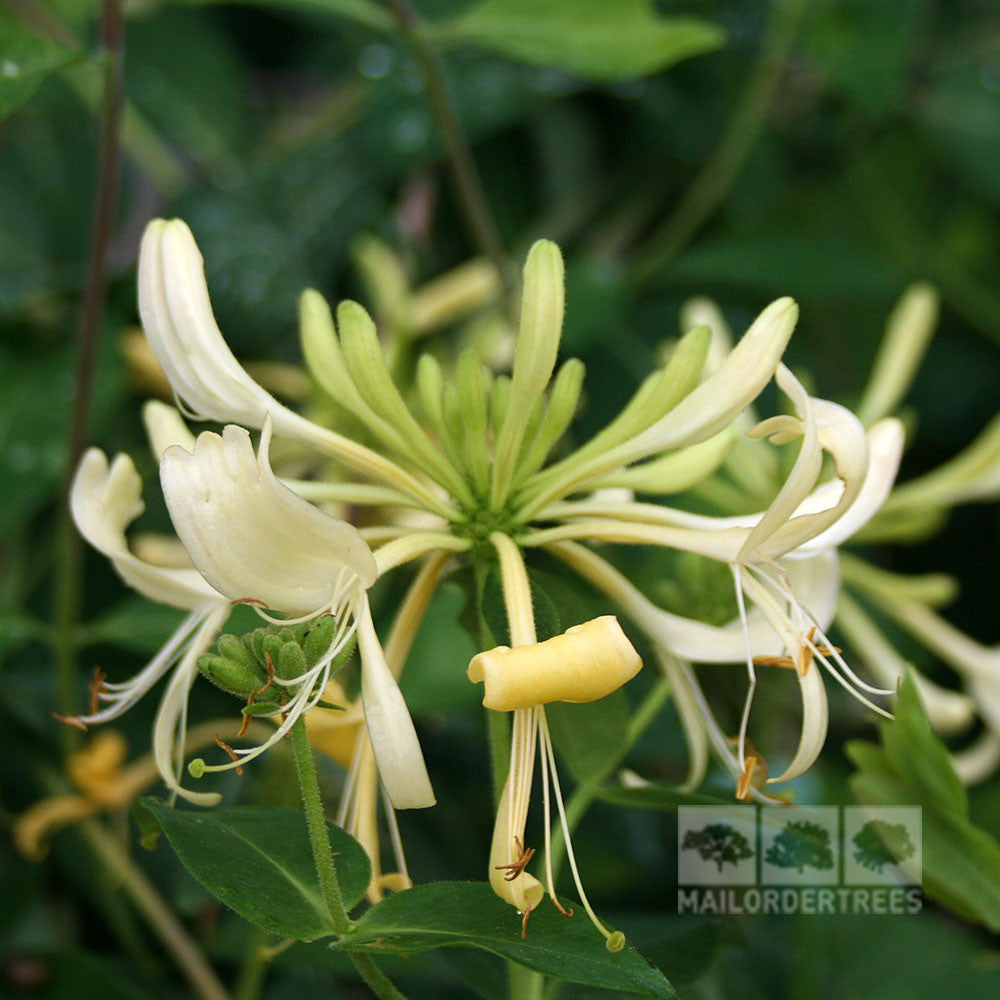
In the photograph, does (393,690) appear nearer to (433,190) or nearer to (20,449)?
(20,449)

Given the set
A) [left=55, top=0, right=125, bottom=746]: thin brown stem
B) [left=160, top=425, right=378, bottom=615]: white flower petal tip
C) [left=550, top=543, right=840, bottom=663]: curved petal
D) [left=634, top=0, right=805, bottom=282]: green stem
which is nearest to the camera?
[left=160, top=425, right=378, bottom=615]: white flower petal tip

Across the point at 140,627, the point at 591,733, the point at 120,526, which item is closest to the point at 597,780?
the point at 591,733

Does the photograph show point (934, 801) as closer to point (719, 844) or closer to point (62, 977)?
point (719, 844)

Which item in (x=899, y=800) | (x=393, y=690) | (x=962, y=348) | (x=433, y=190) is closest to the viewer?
(x=393, y=690)

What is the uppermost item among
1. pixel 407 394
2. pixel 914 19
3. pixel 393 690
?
pixel 914 19

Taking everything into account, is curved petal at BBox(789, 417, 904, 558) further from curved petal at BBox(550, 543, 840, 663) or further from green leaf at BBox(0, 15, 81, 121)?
green leaf at BBox(0, 15, 81, 121)

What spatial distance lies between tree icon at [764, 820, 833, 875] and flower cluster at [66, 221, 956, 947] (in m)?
0.06

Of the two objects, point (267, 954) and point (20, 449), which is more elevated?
point (20, 449)

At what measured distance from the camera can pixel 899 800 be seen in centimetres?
54

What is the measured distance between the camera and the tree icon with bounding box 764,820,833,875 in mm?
513

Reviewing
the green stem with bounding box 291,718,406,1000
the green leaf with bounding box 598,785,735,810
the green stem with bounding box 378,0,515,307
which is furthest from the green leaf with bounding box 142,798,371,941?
the green stem with bounding box 378,0,515,307

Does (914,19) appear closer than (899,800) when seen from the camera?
No

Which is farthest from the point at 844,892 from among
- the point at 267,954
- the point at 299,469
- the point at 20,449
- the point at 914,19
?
the point at 914,19

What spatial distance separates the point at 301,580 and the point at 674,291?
2.73ft
